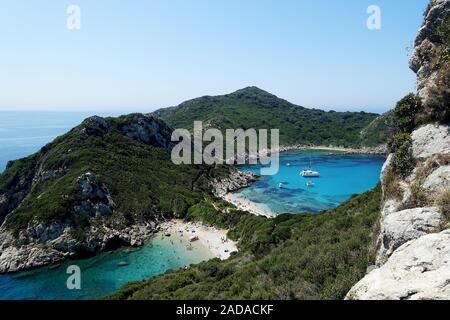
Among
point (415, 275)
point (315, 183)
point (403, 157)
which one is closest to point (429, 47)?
point (403, 157)

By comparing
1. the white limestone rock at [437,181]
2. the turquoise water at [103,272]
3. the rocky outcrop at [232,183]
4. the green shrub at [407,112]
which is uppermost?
the green shrub at [407,112]

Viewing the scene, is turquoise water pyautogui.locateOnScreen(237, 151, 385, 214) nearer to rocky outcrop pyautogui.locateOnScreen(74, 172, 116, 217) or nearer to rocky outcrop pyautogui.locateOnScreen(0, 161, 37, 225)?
rocky outcrop pyautogui.locateOnScreen(74, 172, 116, 217)

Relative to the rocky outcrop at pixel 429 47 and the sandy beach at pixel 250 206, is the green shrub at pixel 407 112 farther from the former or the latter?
the sandy beach at pixel 250 206

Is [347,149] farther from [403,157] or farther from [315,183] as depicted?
[403,157]

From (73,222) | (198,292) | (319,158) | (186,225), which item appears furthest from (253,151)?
(198,292)

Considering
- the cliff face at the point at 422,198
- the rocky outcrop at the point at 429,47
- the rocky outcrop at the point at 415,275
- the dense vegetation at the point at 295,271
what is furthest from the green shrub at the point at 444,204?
the rocky outcrop at the point at 429,47
